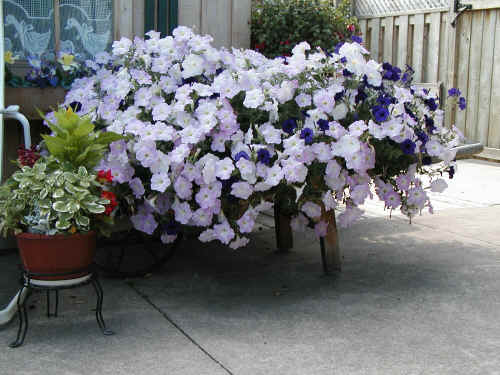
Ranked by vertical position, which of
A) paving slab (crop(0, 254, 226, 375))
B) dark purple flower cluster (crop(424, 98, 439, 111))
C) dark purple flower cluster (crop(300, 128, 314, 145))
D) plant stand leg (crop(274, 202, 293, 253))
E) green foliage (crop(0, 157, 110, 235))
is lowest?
paving slab (crop(0, 254, 226, 375))

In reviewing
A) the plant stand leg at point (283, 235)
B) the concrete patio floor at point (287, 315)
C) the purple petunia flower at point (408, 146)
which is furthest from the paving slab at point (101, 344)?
the purple petunia flower at point (408, 146)

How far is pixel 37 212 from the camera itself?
2799 mm

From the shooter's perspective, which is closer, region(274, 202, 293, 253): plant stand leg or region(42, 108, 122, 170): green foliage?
region(42, 108, 122, 170): green foliage

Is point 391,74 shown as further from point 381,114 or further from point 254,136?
point 254,136

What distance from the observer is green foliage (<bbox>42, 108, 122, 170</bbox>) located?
9.36 ft

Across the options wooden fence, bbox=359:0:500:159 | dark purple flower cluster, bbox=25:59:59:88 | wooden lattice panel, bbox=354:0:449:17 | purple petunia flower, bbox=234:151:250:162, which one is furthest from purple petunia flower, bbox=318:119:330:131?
wooden lattice panel, bbox=354:0:449:17

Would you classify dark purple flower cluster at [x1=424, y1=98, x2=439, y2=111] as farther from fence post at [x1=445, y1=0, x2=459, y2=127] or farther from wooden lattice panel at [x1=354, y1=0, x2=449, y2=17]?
wooden lattice panel at [x1=354, y1=0, x2=449, y2=17]

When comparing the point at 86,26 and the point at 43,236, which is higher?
the point at 86,26

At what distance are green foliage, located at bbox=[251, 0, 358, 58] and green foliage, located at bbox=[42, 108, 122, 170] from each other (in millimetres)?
3049

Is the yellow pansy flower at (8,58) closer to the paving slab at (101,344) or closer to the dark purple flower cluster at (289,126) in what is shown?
the paving slab at (101,344)

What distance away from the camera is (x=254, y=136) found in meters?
3.27

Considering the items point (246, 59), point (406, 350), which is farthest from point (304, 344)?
point (246, 59)

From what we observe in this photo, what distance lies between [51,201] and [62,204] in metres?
0.06

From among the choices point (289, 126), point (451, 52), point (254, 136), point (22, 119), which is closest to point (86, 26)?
point (22, 119)
